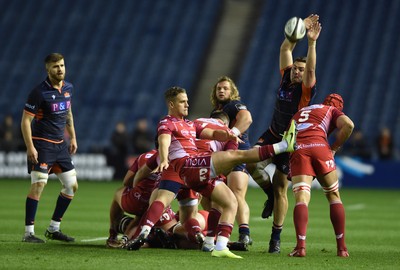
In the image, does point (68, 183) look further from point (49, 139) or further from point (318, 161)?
point (318, 161)

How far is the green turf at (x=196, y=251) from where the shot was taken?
8.43 m

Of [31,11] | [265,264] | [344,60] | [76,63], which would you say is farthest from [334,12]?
[265,264]

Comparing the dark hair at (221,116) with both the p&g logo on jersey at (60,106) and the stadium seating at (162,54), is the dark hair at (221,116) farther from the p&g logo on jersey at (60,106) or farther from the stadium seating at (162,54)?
the stadium seating at (162,54)

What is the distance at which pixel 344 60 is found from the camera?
29.6 meters

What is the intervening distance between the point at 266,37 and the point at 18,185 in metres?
11.8

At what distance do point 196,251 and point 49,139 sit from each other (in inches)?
100

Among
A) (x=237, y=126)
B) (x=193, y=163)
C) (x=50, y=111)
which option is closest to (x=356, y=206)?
(x=237, y=126)

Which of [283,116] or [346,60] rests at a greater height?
[346,60]

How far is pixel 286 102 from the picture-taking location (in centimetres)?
1048

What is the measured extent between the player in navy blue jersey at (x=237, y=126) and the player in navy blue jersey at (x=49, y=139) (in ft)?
6.42

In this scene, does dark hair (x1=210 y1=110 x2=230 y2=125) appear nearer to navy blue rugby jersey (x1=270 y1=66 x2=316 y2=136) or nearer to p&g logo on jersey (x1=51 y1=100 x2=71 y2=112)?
navy blue rugby jersey (x1=270 y1=66 x2=316 y2=136)

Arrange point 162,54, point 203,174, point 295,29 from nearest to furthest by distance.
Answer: point 203,174, point 295,29, point 162,54

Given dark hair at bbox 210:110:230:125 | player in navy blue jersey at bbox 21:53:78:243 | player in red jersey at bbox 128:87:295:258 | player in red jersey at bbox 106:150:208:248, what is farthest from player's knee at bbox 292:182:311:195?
player in navy blue jersey at bbox 21:53:78:243

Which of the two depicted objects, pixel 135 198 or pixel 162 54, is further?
pixel 162 54
